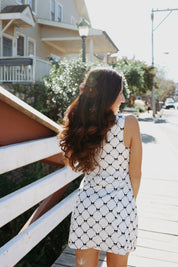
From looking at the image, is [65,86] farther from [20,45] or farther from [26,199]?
[26,199]

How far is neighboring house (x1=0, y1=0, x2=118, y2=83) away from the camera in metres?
11.8

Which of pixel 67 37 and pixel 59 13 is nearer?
pixel 67 37

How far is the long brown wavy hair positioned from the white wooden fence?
0.51 meters

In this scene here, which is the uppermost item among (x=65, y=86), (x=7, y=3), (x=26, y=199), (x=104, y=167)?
(x=7, y=3)

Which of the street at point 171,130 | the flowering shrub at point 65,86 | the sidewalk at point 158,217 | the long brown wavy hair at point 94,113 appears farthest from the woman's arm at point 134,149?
the street at point 171,130

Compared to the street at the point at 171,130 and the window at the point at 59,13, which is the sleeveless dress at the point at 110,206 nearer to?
the street at the point at 171,130

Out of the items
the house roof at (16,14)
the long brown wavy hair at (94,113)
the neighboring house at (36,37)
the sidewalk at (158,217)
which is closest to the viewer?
the long brown wavy hair at (94,113)

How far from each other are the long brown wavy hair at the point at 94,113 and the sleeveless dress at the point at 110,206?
65 mm

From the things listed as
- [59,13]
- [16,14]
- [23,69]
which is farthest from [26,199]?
[59,13]

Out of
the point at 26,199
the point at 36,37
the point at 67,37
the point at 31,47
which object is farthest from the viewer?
the point at 36,37

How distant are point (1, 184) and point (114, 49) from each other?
17.1m

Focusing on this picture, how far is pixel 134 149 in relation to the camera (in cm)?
170

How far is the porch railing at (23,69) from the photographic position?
11516mm

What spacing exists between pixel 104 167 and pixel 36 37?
16937mm
